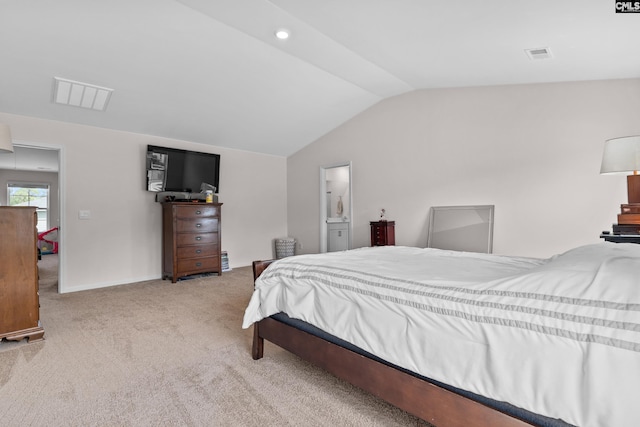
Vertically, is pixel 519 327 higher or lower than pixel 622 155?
lower

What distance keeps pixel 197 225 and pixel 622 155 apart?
4.88m

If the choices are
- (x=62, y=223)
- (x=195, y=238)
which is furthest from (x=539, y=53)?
(x=62, y=223)

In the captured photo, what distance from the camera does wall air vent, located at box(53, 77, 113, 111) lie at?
3.60 m

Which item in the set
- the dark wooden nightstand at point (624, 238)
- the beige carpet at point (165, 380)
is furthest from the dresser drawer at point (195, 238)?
the dark wooden nightstand at point (624, 238)

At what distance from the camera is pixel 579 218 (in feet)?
11.9

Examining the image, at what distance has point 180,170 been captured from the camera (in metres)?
5.20

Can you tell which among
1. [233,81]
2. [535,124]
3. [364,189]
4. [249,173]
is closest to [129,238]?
[249,173]

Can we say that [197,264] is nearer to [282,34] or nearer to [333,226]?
[333,226]

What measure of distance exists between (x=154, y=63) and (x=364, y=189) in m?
3.42

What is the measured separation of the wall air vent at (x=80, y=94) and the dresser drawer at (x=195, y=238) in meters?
1.96

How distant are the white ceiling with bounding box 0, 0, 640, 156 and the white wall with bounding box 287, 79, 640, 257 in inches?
11.2

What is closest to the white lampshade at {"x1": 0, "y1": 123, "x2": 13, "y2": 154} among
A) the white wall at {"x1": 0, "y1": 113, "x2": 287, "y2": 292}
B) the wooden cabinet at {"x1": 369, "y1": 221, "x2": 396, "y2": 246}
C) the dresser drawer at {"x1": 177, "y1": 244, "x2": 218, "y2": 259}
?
the white wall at {"x1": 0, "y1": 113, "x2": 287, "y2": 292}

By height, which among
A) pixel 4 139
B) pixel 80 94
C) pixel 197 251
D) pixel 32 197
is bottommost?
pixel 197 251

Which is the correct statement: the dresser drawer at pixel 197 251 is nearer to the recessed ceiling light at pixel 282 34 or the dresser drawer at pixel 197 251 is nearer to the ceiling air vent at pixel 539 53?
the recessed ceiling light at pixel 282 34
